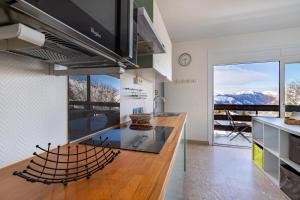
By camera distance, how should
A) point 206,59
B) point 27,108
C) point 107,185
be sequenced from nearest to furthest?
point 107,185 → point 27,108 → point 206,59

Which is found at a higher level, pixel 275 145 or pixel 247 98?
pixel 247 98

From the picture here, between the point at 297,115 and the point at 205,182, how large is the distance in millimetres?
1461

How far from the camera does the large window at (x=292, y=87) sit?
127 inches

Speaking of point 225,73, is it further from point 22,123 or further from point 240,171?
point 22,123

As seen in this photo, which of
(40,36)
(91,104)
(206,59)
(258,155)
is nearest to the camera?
(40,36)

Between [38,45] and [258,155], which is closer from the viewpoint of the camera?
[38,45]

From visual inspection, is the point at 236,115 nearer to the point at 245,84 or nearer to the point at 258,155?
the point at 245,84

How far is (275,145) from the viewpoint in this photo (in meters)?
2.26

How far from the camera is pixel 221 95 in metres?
4.31

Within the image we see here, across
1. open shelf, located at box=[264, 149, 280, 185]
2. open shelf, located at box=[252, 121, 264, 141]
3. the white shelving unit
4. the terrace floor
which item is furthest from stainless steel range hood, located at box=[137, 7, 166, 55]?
the terrace floor

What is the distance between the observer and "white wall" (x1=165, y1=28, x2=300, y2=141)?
3.29 meters

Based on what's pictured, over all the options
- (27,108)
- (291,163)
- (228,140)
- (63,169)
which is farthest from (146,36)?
(228,140)

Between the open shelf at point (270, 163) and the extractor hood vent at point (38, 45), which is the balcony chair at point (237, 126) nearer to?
the open shelf at point (270, 163)

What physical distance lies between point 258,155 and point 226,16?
2.31 metres
